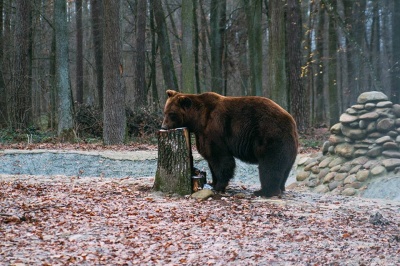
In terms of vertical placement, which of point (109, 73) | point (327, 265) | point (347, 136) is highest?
point (109, 73)

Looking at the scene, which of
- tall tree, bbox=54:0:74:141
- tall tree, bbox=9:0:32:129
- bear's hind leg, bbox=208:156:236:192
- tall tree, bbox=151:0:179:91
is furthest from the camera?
tall tree, bbox=151:0:179:91

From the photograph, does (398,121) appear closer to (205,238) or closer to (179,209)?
(179,209)

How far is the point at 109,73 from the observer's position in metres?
19.4

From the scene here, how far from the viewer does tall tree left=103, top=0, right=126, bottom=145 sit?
63.5ft

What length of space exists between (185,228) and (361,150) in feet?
27.6

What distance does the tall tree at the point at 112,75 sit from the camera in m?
19.3

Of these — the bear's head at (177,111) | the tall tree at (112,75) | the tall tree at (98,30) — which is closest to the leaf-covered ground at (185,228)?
the bear's head at (177,111)

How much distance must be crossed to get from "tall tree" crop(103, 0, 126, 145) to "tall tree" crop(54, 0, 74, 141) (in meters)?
2.13

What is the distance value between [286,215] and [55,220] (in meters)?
3.42

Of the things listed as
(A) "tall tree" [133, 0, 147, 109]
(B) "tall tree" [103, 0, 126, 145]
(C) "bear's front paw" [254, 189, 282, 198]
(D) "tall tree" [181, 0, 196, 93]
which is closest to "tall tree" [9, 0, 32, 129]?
(B) "tall tree" [103, 0, 126, 145]

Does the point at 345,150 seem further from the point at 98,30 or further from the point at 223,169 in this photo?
the point at 98,30

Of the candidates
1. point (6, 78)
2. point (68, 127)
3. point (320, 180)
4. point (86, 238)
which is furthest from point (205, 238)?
point (6, 78)

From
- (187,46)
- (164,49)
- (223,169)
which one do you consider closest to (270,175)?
(223,169)

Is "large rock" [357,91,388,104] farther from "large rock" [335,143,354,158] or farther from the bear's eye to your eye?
the bear's eye
